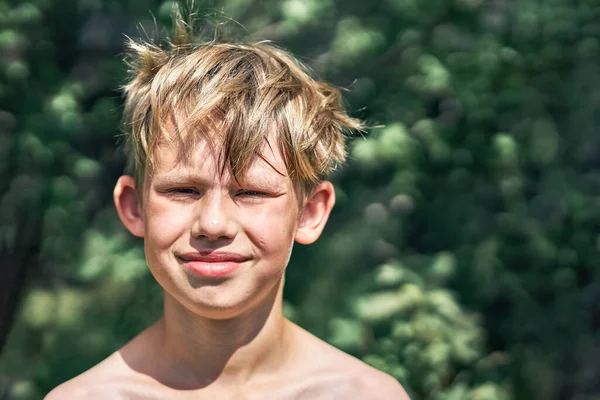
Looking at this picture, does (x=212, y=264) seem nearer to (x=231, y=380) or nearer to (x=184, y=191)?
(x=184, y=191)

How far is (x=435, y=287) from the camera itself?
2.78 m

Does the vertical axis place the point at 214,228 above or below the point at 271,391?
above

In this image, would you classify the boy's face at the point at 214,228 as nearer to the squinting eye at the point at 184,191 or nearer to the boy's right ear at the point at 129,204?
the squinting eye at the point at 184,191

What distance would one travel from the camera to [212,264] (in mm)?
1737

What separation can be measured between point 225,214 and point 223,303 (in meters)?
0.18

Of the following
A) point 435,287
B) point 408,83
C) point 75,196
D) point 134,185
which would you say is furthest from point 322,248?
point 134,185

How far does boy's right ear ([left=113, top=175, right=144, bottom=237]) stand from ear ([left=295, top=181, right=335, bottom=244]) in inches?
14.0

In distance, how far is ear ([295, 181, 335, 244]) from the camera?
76.9 inches

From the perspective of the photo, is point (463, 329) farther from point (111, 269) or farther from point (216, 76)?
point (216, 76)

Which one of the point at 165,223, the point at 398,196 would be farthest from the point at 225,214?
the point at 398,196

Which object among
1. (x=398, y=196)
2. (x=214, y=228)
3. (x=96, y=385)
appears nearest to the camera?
(x=214, y=228)

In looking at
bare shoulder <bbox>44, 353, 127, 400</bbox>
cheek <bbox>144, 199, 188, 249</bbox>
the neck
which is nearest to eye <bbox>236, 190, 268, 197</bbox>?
cheek <bbox>144, 199, 188, 249</bbox>

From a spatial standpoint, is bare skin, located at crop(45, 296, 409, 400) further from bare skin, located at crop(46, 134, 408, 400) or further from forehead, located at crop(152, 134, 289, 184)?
forehead, located at crop(152, 134, 289, 184)

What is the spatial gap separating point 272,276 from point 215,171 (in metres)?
0.26
